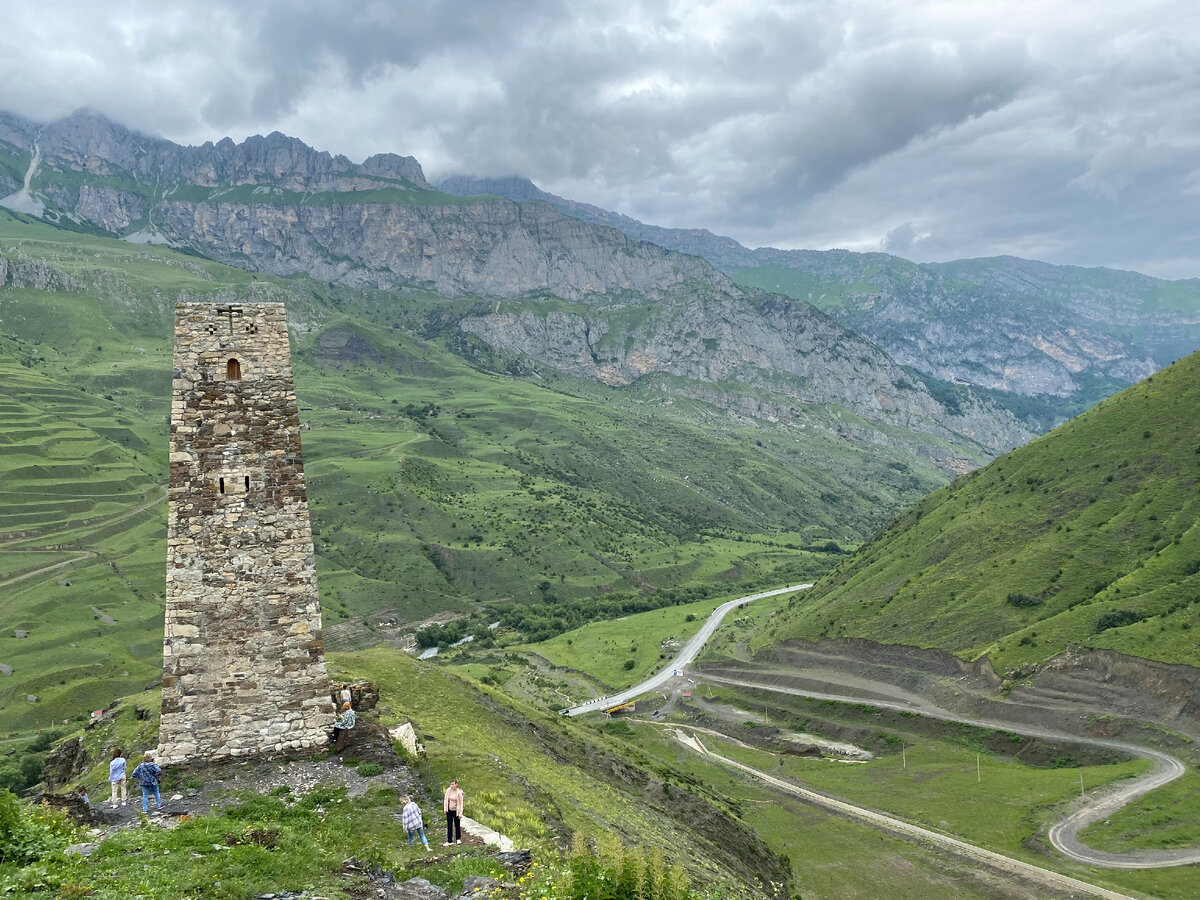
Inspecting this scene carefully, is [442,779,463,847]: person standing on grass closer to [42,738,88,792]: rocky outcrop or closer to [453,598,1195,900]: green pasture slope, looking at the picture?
[453,598,1195,900]: green pasture slope

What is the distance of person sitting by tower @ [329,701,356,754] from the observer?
856 inches

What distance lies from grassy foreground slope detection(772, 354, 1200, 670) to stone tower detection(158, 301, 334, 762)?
330 ft

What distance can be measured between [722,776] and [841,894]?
3220 cm

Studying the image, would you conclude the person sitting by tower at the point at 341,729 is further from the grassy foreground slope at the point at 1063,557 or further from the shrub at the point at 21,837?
the grassy foreground slope at the point at 1063,557

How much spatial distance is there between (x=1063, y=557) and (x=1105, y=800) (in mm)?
48985

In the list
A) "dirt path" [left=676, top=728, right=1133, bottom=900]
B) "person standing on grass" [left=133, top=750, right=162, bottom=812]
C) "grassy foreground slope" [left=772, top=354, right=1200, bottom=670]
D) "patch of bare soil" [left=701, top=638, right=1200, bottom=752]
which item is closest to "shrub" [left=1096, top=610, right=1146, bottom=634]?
"grassy foreground slope" [left=772, top=354, right=1200, bottom=670]

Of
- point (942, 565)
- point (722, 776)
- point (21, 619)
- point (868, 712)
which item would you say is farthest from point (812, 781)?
point (21, 619)

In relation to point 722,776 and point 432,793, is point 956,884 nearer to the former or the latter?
point 722,776

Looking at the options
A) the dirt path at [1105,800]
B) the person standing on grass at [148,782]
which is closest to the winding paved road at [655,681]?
the dirt path at [1105,800]

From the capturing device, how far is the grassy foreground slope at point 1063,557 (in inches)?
3812

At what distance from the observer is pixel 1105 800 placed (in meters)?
72.3

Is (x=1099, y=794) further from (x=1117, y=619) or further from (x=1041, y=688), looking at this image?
(x=1117, y=619)

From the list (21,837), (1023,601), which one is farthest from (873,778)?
(21,837)

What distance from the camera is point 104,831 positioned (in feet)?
57.7
